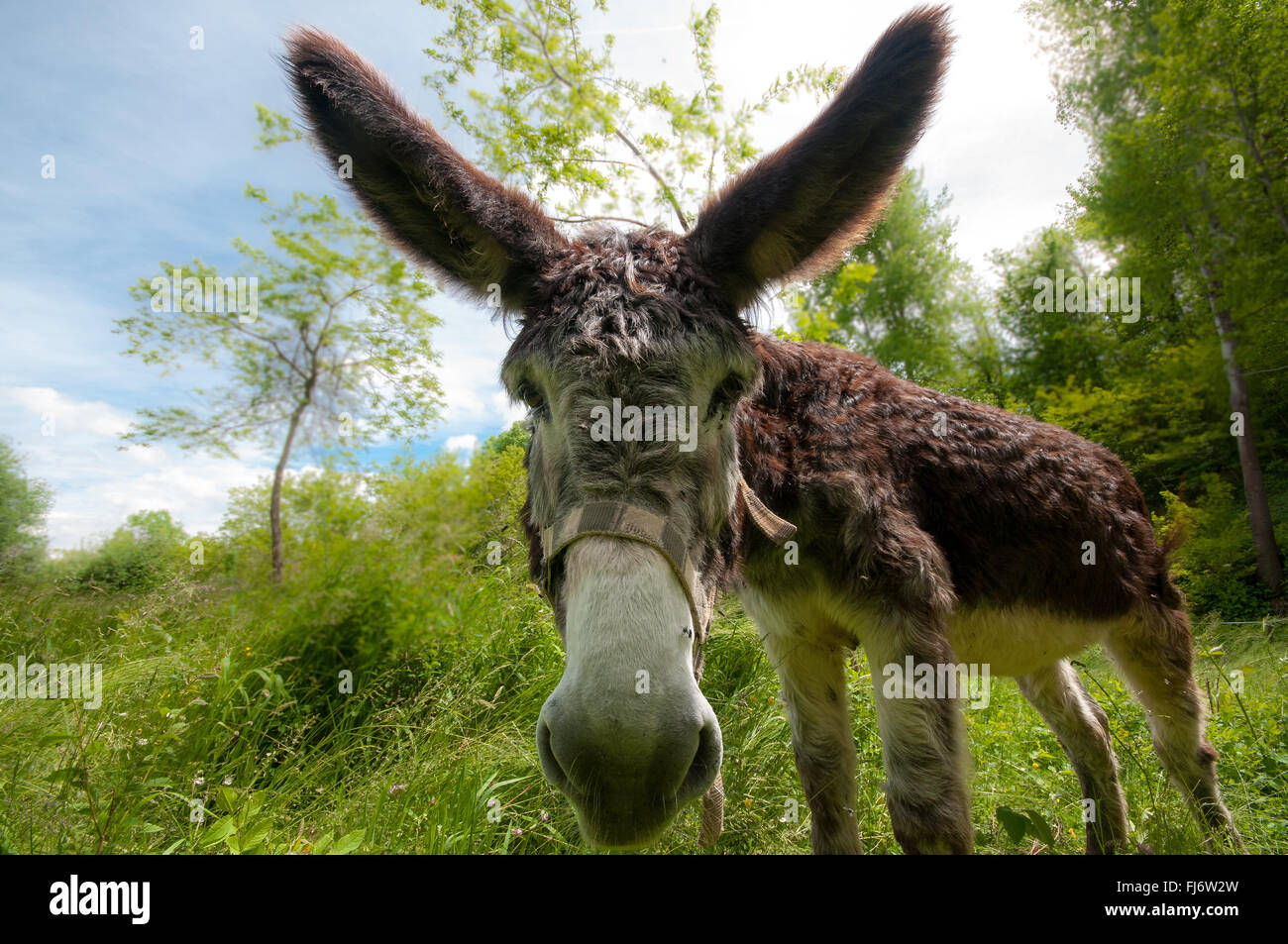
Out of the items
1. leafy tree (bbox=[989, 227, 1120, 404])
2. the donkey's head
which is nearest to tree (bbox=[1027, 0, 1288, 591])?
leafy tree (bbox=[989, 227, 1120, 404])

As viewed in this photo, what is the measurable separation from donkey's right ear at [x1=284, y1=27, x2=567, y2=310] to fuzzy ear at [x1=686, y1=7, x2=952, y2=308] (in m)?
0.71

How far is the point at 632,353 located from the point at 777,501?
118cm

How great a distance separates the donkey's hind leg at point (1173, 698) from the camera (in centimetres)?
323

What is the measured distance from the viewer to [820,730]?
2.69 m

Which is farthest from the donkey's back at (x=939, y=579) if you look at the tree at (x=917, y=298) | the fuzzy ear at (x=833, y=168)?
the tree at (x=917, y=298)

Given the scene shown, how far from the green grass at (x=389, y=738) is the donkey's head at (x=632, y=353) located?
1.63 meters

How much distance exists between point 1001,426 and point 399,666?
5.17 m

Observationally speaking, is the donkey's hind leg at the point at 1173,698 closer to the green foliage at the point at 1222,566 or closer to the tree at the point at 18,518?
the green foliage at the point at 1222,566

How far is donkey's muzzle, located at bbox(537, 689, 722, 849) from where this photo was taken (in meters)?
1.15

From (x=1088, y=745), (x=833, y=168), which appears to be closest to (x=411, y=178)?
(x=833, y=168)

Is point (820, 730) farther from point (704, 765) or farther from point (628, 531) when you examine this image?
point (628, 531)
